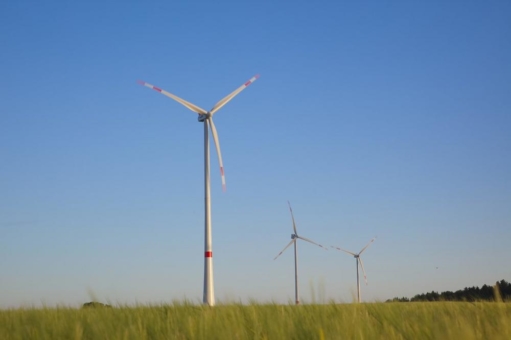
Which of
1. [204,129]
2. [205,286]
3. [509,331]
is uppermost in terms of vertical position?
[204,129]

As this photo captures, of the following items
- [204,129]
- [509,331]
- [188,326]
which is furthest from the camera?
[204,129]

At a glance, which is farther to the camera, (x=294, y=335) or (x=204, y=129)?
(x=204, y=129)

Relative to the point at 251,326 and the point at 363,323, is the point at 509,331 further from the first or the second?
the point at 251,326

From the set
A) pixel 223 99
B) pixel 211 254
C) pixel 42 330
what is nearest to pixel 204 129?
pixel 223 99


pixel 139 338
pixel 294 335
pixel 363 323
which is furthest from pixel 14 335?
pixel 363 323

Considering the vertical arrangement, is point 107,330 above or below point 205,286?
below

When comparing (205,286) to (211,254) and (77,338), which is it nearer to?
(211,254)

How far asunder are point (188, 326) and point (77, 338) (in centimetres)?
170

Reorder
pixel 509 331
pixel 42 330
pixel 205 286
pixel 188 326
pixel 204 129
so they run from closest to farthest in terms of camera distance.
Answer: pixel 509 331
pixel 188 326
pixel 42 330
pixel 205 286
pixel 204 129

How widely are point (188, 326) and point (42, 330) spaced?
8.66ft

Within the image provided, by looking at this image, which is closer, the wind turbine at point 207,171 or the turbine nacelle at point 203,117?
the wind turbine at point 207,171

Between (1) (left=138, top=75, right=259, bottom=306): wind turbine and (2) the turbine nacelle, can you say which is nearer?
(1) (left=138, top=75, right=259, bottom=306): wind turbine

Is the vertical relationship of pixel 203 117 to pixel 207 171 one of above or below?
above

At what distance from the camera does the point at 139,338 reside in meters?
9.11
